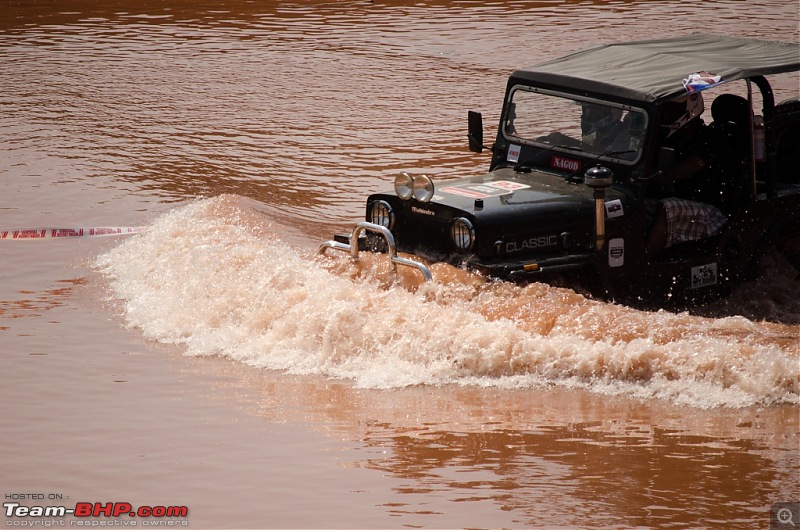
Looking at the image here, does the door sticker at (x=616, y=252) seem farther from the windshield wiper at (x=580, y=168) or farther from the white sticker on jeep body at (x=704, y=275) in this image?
the white sticker on jeep body at (x=704, y=275)

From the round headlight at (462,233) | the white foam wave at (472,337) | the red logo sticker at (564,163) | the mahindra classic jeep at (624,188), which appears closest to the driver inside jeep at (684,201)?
the mahindra classic jeep at (624,188)

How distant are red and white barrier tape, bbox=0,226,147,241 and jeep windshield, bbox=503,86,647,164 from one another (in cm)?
390

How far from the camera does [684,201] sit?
749cm

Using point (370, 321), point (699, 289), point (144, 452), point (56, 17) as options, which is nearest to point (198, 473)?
point (144, 452)

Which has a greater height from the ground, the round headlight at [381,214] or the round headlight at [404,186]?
the round headlight at [404,186]

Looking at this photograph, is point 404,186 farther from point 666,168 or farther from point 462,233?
point 666,168

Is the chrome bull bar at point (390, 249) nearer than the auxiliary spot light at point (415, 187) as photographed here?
Yes

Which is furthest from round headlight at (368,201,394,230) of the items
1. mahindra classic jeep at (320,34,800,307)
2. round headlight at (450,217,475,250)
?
round headlight at (450,217,475,250)

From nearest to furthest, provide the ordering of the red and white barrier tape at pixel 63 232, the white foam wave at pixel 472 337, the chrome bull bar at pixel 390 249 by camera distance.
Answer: the white foam wave at pixel 472 337
the chrome bull bar at pixel 390 249
the red and white barrier tape at pixel 63 232

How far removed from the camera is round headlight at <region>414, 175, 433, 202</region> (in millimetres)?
6945

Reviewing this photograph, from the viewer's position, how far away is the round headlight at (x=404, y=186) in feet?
23.2

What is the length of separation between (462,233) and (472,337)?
66 cm

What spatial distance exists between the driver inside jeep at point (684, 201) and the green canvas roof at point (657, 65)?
0.21 meters

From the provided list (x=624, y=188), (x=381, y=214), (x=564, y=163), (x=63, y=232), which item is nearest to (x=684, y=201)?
(x=624, y=188)
